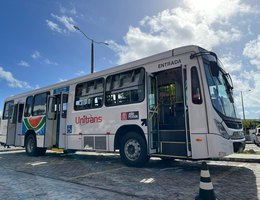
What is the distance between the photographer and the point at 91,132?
923 cm

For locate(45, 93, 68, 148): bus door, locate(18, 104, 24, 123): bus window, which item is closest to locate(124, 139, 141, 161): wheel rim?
locate(45, 93, 68, 148): bus door

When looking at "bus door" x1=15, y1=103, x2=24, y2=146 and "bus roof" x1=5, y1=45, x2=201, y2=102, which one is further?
"bus door" x1=15, y1=103, x2=24, y2=146

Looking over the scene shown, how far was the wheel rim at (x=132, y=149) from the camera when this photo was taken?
25.2 feet

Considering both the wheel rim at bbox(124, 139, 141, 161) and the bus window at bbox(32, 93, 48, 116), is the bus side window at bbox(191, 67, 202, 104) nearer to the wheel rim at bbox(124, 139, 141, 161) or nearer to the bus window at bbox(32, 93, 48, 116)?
the wheel rim at bbox(124, 139, 141, 161)

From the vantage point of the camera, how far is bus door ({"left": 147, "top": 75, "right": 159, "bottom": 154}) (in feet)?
24.3

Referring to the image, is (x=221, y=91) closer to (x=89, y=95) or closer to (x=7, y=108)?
(x=89, y=95)

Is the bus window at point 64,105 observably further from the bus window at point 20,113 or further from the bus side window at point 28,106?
the bus window at point 20,113

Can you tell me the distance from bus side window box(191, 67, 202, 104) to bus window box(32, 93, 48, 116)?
7.64 meters

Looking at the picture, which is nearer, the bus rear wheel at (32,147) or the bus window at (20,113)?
the bus rear wheel at (32,147)

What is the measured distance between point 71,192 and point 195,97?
3.88 m

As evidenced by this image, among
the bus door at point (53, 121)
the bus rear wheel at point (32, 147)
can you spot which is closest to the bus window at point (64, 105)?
the bus door at point (53, 121)

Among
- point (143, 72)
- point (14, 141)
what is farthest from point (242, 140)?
point (14, 141)

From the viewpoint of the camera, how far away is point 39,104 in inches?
476

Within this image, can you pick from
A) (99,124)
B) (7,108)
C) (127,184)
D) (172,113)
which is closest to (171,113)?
(172,113)
